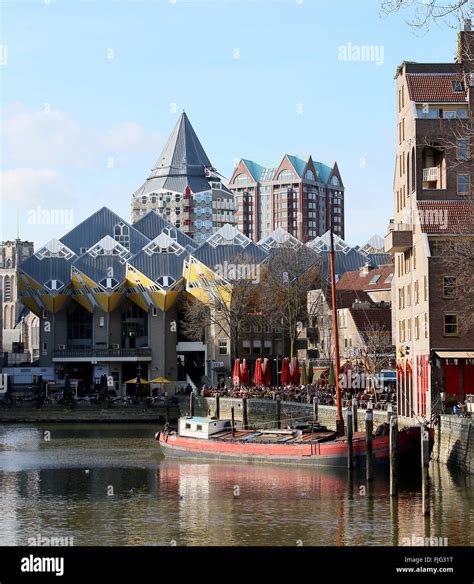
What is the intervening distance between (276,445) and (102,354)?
8243cm

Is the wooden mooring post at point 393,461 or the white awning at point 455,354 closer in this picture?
the wooden mooring post at point 393,461

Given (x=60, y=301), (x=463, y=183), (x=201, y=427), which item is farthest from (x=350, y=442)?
(x=60, y=301)

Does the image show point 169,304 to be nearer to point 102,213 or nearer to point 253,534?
point 102,213

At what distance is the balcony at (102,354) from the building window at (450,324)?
78.3m

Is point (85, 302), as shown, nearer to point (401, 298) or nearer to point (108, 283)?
point (108, 283)

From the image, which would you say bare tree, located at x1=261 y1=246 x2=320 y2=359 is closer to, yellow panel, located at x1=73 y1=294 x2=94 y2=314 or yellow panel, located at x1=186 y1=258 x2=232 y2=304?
yellow panel, located at x1=186 y1=258 x2=232 y2=304

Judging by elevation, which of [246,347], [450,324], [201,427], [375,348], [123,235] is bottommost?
[201,427]

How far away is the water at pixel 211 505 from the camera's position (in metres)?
47.3

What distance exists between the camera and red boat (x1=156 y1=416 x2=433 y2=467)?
65.4 m

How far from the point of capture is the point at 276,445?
71188mm

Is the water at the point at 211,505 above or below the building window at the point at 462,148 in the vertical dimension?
below

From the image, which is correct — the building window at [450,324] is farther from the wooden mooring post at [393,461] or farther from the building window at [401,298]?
the wooden mooring post at [393,461]

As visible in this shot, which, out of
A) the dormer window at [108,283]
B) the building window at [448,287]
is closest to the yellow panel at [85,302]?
the dormer window at [108,283]

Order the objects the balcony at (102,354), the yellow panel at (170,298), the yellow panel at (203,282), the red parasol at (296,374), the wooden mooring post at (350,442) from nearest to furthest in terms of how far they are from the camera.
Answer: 1. the wooden mooring post at (350,442)
2. the red parasol at (296,374)
3. the yellow panel at (203,282)
4. the yellow panel at (170,298)
5. the balcony at (102,354)
